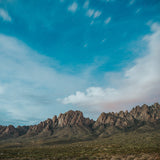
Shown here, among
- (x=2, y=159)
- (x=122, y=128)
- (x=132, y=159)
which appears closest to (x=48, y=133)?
(x=122, y=128)

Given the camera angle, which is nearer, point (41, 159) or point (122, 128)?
point (41, 159)

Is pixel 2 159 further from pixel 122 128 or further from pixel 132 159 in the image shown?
pixel 122 128

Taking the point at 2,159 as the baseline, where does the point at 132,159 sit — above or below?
below

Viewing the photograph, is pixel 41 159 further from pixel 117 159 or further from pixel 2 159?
pixel 117 159

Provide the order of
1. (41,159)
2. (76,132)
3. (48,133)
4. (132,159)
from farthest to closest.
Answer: (48,133) → (76,132) → (41,159) → (132,159)

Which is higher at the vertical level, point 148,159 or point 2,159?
point 2,159

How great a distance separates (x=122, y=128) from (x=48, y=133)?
10676 centimetres

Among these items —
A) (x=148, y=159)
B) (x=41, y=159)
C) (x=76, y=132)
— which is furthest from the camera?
(x=76, y=132)

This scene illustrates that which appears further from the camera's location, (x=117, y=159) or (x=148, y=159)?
(x=117, y=159)

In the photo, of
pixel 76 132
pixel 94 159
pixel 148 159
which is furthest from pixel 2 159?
pixel 76 132

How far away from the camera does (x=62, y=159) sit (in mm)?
34312

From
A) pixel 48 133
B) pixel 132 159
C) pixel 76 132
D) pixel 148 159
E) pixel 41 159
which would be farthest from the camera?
pixel 48 133

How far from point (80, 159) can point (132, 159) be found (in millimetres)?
12518

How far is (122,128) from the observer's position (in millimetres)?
193750
